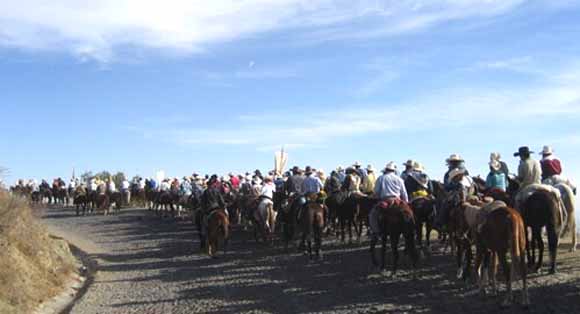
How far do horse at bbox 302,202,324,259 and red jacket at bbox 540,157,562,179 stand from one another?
5858 mm

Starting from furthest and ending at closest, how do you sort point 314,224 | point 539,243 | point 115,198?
point 115,198 → point 314,224 → point 539,243

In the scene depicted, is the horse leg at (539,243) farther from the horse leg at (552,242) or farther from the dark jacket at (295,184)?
the dark jacket at (295,184)

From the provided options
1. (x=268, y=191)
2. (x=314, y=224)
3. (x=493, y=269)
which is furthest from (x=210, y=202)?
(x=493, y=269)

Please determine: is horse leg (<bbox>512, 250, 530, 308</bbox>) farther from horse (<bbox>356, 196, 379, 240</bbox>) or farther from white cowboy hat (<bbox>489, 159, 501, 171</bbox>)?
horse (<bbox>356, 196, 379, 240</bbox>)

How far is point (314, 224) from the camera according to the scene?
18297mm

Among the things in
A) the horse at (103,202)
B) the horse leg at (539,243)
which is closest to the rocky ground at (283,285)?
the horse leg at (539,243)

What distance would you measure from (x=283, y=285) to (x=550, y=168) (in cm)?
664

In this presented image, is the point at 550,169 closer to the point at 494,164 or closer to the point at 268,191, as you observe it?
the point at 494,164

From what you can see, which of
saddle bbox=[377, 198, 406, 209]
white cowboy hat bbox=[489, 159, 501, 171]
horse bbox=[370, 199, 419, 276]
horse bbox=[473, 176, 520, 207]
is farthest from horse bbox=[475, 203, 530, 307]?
white cowboy hat bbox=[489, 159, 501, 171]

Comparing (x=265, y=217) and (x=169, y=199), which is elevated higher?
(x=169, y=199)

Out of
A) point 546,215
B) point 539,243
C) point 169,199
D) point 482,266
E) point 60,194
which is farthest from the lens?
point 60,194

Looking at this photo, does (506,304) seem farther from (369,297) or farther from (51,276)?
(51,276)

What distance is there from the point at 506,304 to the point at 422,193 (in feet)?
23.9

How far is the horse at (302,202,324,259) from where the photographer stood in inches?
719
